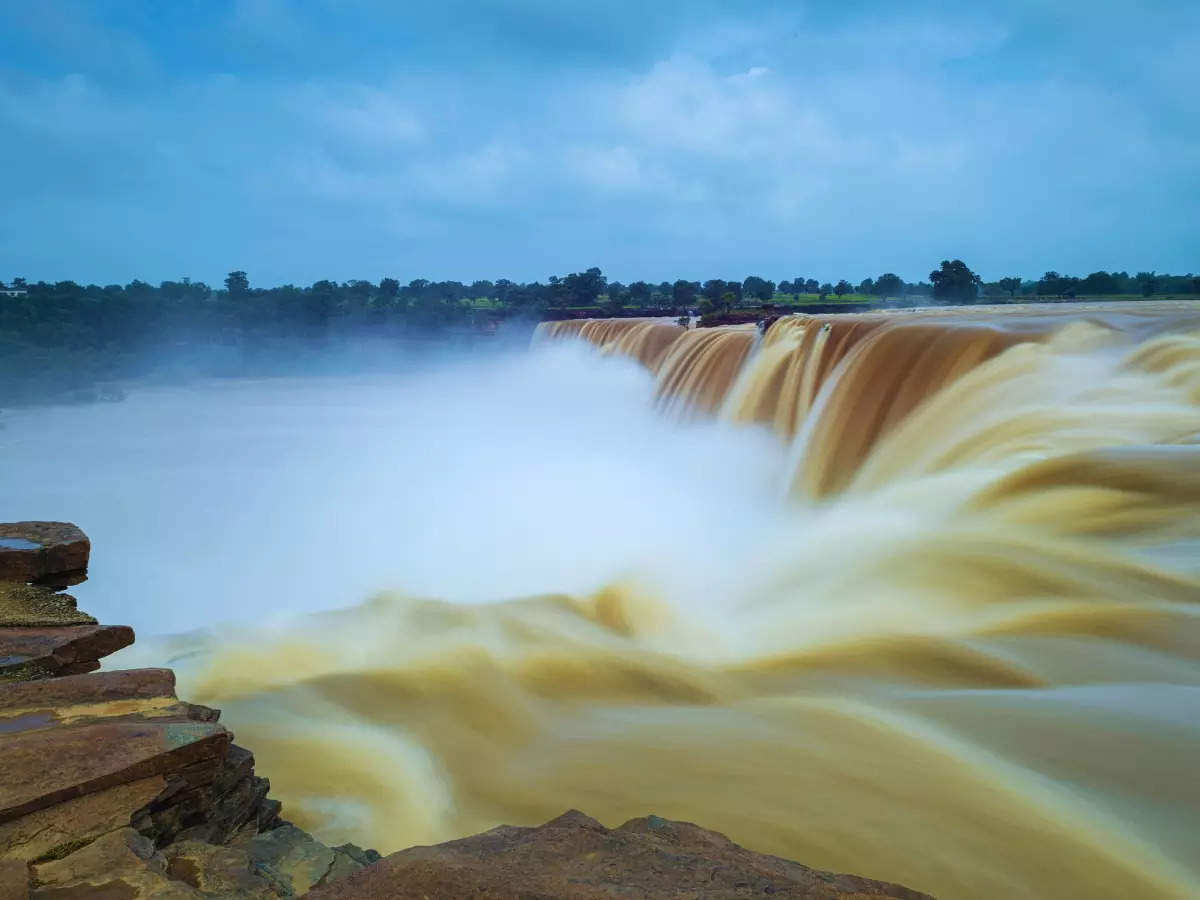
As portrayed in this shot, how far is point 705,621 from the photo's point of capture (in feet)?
17.2

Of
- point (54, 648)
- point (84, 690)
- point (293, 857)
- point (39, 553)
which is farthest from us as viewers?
point (39, 553)

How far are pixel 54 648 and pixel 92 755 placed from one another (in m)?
0.92

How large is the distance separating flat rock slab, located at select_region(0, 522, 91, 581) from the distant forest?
20.9 m

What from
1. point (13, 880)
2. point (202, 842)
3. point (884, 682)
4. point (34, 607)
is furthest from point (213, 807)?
point (884, 682)

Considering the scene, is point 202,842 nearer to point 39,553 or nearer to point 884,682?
point 39,553

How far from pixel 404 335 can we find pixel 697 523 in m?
40.9

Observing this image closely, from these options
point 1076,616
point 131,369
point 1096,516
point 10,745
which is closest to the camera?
point 10,745

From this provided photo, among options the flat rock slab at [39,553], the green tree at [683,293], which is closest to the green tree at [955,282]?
the green tree at [683,293]

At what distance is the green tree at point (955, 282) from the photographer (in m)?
25.9

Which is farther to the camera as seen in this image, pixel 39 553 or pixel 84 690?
pixel 39 553

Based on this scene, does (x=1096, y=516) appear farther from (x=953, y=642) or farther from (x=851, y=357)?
(x=851, y=357)

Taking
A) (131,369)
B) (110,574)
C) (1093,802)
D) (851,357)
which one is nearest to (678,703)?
(1093,802)

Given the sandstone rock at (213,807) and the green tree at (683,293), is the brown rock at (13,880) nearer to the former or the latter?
the sandstone rock at (213,807)

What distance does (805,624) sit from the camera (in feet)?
15.2
